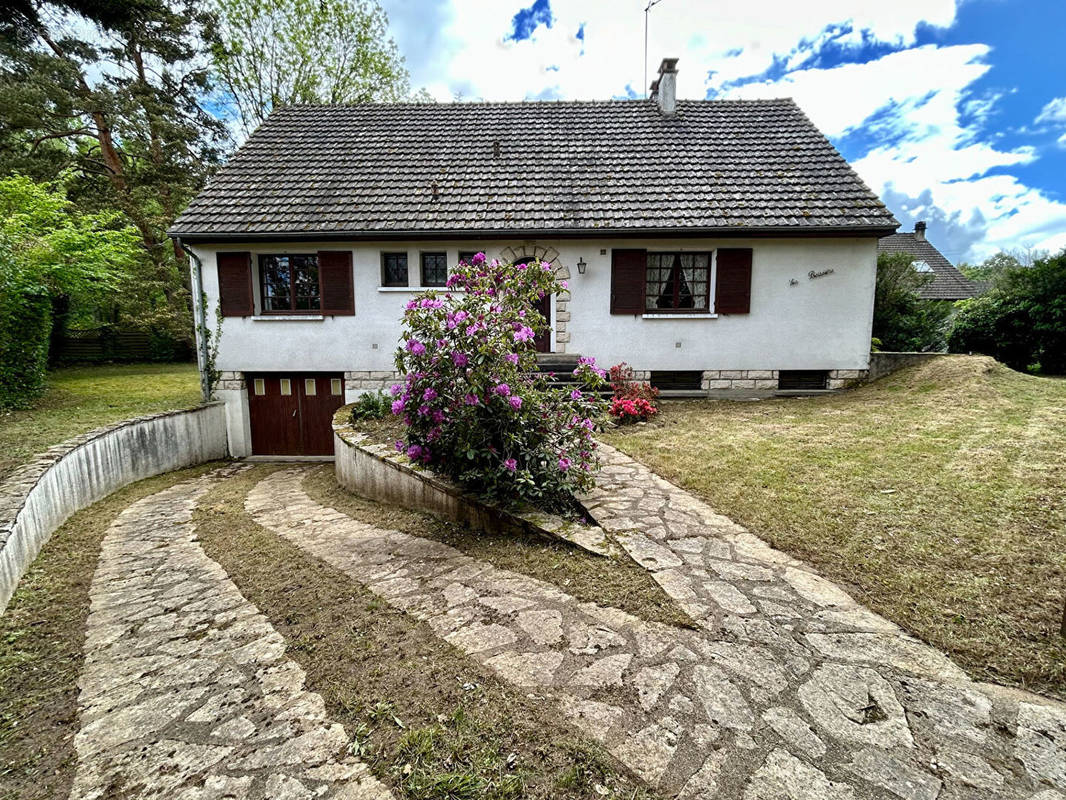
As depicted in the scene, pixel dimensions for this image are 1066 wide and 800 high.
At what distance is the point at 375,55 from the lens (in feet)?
67.3

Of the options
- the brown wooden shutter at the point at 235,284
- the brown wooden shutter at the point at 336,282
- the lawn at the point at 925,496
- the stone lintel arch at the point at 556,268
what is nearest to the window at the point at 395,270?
the brown wooden shutter at the point at 336,282

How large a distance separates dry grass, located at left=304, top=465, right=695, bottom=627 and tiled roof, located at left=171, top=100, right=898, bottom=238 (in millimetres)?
7043

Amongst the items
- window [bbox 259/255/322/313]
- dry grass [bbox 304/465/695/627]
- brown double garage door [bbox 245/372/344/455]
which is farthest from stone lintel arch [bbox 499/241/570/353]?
dry grass [bbox 304/465/695/627]

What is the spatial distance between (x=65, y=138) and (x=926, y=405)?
27064 mm

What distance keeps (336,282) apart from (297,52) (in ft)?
47.4

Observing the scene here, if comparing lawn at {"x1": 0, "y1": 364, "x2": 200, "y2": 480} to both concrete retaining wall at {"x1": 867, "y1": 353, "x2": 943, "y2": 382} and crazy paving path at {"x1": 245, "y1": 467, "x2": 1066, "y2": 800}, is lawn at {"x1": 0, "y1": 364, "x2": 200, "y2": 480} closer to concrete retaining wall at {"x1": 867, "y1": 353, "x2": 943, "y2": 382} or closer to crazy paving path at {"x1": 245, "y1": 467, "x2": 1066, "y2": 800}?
crazy paving path at {"x1": 245, "y1": 467, "x2": 1066, "y2": 800}

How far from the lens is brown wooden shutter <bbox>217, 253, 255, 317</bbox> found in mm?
10688

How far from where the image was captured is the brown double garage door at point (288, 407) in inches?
438

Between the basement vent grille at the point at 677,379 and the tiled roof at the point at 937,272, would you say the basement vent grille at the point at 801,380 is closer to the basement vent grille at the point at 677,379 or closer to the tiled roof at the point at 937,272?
the basement vent grille at the point at 677,379

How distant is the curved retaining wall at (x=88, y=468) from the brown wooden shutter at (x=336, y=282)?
3.23 metres

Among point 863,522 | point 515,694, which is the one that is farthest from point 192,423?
point 863,522

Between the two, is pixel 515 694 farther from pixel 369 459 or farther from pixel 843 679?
pixel 369 459

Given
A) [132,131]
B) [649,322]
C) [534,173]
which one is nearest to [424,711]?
[649,322]

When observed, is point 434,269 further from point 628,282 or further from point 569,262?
point 628,282
